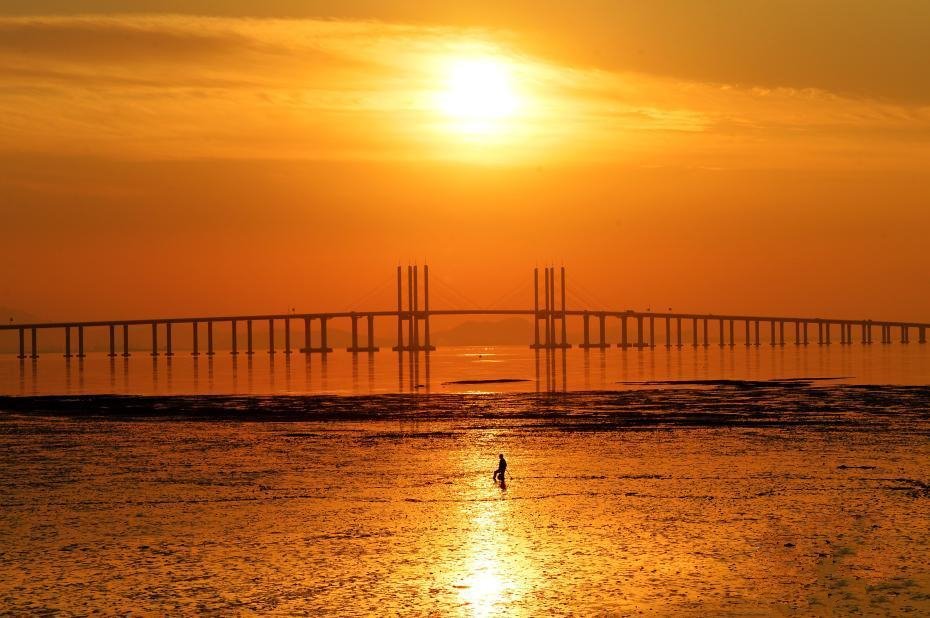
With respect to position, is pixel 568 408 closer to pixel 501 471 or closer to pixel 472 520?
pixel 501 471

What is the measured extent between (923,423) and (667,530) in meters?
19.0

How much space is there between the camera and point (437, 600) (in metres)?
12.0

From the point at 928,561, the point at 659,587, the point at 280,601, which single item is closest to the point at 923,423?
the point at 928,561

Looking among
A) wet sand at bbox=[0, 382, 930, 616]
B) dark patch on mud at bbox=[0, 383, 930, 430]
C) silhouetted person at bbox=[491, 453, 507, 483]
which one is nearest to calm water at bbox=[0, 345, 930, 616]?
wet sand at bbox=[0, 382, 930, 616]

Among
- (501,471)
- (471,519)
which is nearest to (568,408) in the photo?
(501,471)

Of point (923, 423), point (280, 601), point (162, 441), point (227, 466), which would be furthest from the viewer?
point (923, 423)

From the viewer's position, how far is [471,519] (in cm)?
1669

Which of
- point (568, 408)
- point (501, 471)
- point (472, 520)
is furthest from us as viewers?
point (568, 408)

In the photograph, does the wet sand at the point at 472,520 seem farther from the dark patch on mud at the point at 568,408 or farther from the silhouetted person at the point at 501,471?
the dark patch on mud at the point at 568,408

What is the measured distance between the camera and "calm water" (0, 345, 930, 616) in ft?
40.1

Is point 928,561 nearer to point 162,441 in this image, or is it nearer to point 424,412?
point 162,441

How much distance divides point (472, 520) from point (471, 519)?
0.26 ft

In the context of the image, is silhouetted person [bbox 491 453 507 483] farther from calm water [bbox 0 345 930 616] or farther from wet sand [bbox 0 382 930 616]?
calm water [bbox 0 345 930 616]

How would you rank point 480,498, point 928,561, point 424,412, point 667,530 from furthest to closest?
point 424,412 < point 480,498 < point 667,530 < point 928,561
